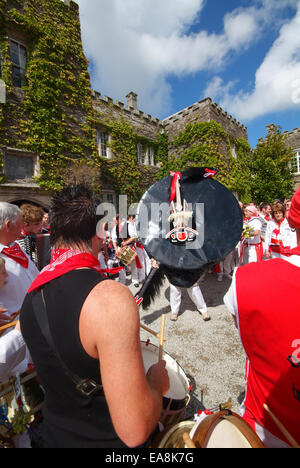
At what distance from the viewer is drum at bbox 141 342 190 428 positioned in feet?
4.67

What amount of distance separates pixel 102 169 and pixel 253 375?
1150cm

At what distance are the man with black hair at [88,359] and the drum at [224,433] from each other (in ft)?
1.16

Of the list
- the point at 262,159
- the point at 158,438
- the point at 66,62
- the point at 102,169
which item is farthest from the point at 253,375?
the point at 262,159

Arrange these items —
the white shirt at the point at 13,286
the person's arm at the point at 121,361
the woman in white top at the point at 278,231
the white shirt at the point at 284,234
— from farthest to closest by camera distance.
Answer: the woman in white top at the point at 278,231
the white shirt at the point at 284,234
the white shirt at the point at 13,286
the person's arm at the point at 121,361

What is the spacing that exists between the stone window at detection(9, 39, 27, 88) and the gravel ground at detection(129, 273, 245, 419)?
32.7 ft

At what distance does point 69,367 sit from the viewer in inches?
33.7

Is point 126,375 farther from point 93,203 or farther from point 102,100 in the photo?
A: point 102,100

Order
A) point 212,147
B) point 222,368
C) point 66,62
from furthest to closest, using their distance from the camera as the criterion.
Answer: point 212,147
point 66,62
point 222,368

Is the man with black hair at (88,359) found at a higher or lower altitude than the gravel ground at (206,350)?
higher

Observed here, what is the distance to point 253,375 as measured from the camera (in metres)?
1.27

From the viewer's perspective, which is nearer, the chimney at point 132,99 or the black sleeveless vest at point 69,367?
the black sleeveless vest at point 69,367

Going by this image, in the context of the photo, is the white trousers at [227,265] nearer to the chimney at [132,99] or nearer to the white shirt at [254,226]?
the white shirt at [254,226]

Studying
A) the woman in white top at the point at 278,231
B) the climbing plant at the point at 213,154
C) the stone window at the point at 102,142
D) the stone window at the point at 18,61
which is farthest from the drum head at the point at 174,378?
the climbing plant at the point at 213,154

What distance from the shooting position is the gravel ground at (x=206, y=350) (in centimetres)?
229
